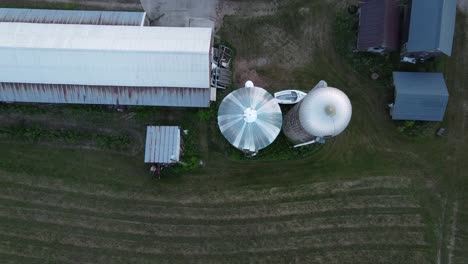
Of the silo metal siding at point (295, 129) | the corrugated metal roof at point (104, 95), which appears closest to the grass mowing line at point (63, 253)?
the corrugated metal roof at point (104, 95)

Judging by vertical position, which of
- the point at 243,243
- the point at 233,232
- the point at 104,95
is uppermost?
the point at 104,95

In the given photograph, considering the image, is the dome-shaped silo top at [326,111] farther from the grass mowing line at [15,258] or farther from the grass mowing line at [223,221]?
the grass mowing line at [15,258]

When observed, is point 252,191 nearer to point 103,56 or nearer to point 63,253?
point 103,56

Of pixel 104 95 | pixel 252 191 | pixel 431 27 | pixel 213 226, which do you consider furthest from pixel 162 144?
pixel 431 27

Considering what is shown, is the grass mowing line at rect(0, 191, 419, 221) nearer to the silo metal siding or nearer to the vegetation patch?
the vegetation patch

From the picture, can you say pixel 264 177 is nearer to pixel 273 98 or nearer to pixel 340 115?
pixel 273 98

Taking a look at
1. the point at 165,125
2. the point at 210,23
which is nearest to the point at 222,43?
the point at 210,23

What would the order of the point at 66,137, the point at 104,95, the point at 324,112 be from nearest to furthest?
1. the point at 324,112
2. the point at 104,95
3. the point at 66,137

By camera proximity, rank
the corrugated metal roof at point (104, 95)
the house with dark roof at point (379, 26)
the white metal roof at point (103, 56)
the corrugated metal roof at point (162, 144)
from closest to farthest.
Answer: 1. the white metal roof at point (103, 56)
2. the house with dark roof at point (379, 26)
3. the corrugated metal roof at point (162, 144)
4. the corrugated metal roof at point (104, 95)
